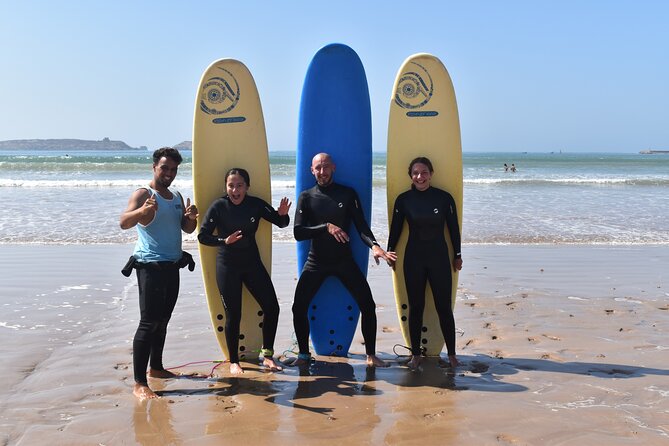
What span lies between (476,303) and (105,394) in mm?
3447

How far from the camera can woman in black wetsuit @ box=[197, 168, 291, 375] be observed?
158 inches

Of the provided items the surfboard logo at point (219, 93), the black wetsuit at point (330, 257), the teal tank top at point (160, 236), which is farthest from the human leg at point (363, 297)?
the surfboard logo at point (219, 93)

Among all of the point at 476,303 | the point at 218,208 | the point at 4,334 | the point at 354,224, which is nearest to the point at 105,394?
the point at 218,208

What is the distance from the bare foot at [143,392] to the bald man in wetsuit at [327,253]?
3.28ft

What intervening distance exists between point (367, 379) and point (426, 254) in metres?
0.91

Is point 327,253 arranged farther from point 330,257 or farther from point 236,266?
point 236,266

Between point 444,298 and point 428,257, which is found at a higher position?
point 428,257

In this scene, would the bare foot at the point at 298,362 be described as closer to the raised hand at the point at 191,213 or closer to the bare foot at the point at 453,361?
the bare foot at the point at 453,361

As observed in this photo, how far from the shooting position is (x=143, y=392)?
3.48 m

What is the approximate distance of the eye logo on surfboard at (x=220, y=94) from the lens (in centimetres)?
460

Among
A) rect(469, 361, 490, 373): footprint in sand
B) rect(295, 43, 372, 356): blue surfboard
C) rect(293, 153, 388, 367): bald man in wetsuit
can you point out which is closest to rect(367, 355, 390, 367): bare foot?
rect(293, 153, 388, 367): bald man in wetsuit

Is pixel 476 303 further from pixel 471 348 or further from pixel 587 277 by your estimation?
pixel 587 277

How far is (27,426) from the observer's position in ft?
10.0

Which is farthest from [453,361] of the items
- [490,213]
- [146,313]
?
[490,213]
